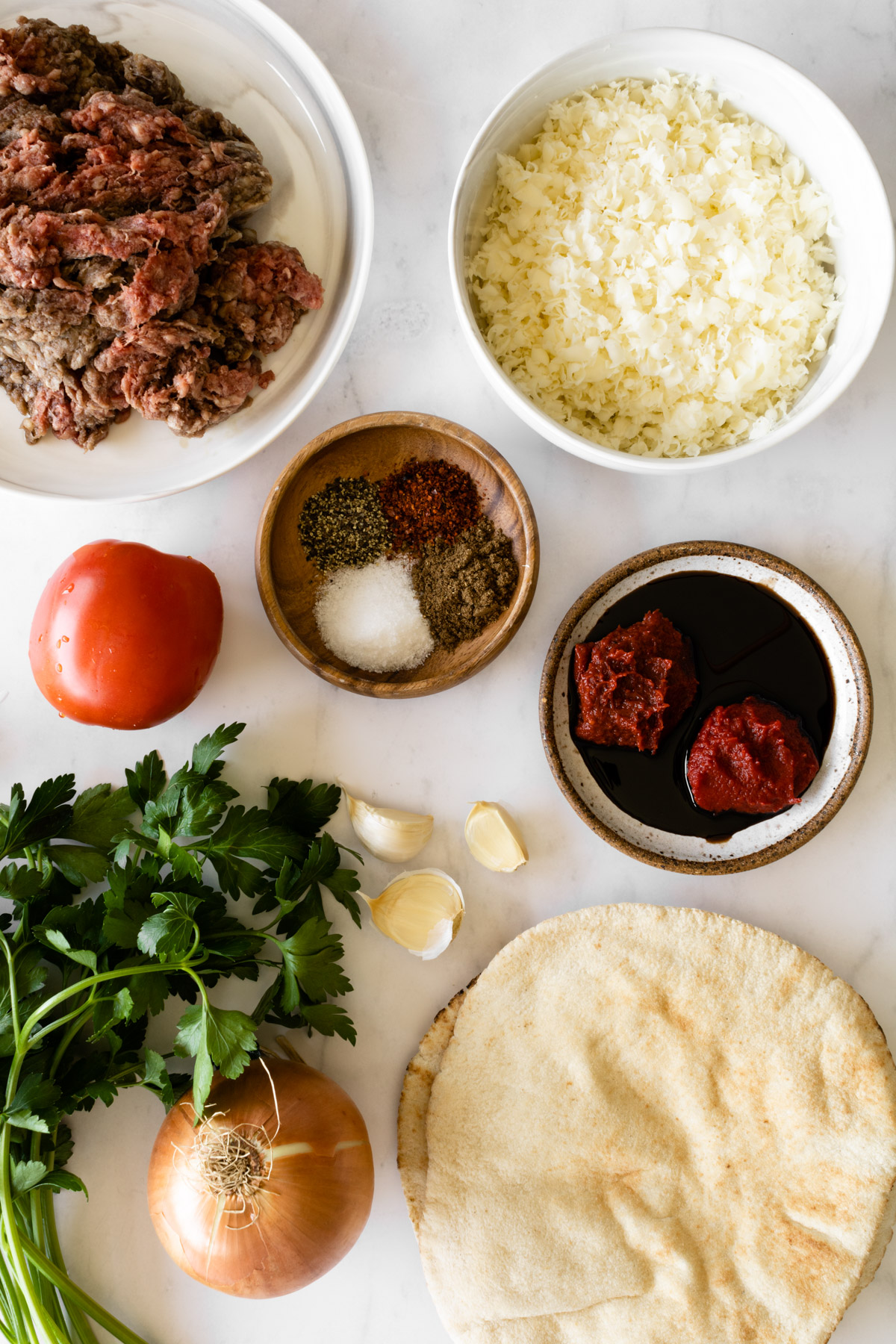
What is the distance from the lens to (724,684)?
5.08 feet

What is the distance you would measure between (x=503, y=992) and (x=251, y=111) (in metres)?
1.62

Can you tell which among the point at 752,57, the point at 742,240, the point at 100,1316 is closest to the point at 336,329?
the point at 742,240

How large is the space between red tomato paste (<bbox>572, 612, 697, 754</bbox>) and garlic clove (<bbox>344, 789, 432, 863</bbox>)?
1.15 ft

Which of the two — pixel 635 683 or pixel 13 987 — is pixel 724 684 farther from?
pixel 13 987

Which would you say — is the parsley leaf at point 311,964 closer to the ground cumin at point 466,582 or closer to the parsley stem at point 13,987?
the parsley stem at point 13,987

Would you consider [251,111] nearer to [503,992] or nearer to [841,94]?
[841,94]

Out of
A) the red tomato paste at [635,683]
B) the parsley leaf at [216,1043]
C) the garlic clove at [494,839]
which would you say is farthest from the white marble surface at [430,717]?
the parsley leaf at [216,1043]

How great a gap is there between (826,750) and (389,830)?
808 mm

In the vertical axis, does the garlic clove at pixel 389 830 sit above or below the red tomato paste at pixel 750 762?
below

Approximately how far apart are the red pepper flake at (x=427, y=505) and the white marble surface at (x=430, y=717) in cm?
14

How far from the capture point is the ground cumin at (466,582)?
153 centimetres

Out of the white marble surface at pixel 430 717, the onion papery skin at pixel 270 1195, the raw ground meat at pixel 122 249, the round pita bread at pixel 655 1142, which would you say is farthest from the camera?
the white marble surface at pixel 430 717

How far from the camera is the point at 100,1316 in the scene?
4.85ft

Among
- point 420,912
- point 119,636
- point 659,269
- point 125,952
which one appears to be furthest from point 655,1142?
point 659,269
